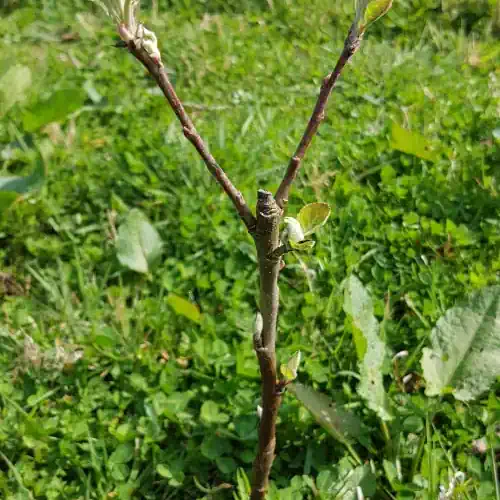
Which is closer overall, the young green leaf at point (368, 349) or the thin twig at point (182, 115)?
the thin twig at point (182, 115)

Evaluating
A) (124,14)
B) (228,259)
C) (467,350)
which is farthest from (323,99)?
(228,259)

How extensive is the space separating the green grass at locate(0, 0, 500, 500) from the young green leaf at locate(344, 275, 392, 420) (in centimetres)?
9

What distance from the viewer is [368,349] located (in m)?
1.63

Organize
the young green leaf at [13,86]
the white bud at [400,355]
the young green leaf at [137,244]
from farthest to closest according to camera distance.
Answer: the young green leaf at [13,86] → the young green leaf at [137,244] → the white bud at [400,355]

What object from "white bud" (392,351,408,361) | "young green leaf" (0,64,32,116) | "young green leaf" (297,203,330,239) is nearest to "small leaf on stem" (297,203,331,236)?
"young green leaf" (297,203,330,239)

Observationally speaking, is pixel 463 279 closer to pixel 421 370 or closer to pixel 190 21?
pixel 421 370

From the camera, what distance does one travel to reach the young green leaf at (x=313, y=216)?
3.10 ft

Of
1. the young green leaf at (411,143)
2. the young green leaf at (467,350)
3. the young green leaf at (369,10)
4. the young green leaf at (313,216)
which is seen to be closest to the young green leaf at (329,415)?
the young green leaf at (467,350)

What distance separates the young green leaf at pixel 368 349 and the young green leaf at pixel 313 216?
68cm

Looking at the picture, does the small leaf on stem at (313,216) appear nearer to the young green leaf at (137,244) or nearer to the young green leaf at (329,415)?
the young green leaf at (329,415)

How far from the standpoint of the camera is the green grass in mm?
1616

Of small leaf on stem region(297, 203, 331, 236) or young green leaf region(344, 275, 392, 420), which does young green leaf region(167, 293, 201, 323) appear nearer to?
young green leaf region(344, 275, 392, 420)

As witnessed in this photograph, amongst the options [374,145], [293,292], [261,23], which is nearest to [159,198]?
[293,292]

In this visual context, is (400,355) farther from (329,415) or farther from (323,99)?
(323,99)
